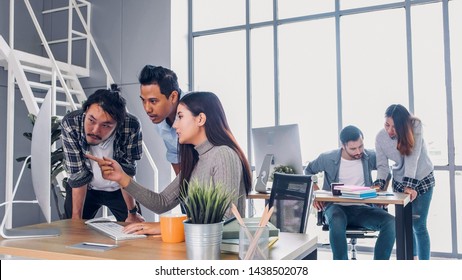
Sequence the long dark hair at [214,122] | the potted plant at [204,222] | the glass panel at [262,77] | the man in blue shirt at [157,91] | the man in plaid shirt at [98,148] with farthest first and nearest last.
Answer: the glass panel at [262,77], the man in blue shirt at [157,91], the man in plaid shirt at [98,148], the long dark hair at [214,122], the potted plant at [204,222]

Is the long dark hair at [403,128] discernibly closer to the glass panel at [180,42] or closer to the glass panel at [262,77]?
the glass panel at [262,77]

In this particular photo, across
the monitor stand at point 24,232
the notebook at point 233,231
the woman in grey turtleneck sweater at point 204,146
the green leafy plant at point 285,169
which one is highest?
the woman in grey turtleneck sweater at point 204,146

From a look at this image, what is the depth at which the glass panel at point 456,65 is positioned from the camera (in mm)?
3867

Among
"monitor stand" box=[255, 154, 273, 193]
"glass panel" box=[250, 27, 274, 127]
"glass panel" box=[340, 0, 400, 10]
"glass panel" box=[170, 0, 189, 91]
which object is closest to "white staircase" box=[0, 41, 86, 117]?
"glass panel" box=[170, 0, 189, 91]

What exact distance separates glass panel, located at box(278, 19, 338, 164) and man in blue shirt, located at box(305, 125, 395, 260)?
0.96 metres

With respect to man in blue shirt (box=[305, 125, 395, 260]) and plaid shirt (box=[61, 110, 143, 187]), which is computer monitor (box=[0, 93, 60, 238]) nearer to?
plaid shirt (box=[61, 110, 143, 187])

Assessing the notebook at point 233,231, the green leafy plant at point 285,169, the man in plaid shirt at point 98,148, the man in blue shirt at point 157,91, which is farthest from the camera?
the green leafy plant at point 285,169

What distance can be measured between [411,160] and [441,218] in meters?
1.09

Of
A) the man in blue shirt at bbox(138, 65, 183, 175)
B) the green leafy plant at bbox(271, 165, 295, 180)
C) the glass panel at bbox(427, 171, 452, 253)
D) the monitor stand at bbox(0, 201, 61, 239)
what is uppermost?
the man in blue shirt at bbox(138, 65, 183, 175)

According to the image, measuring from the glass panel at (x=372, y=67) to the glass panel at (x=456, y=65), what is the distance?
42 centimetres

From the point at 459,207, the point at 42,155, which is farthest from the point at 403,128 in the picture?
the point at 42,155

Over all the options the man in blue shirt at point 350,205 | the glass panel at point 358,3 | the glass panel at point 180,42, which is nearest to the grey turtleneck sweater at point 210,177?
the man in blue shirt at point 350,205

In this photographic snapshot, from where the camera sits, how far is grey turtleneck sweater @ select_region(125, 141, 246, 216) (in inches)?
61.2
